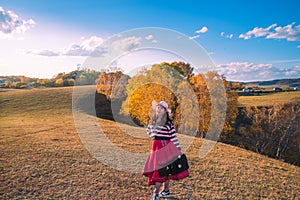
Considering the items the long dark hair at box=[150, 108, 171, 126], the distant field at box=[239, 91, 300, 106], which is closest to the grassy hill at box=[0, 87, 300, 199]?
the long dark hair at box=[150, 108, 171, 126]

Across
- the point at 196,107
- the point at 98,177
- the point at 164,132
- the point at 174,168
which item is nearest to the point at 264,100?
the point at 196,107

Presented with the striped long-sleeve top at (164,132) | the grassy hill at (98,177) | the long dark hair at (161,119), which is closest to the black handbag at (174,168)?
the striped long-sleeve top at (164,132)

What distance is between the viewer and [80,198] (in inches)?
287

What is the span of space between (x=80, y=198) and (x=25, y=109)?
1228 inches

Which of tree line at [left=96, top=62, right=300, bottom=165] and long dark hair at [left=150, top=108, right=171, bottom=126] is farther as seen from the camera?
tree line at [left=96, top=62, right=300, bottom=165]

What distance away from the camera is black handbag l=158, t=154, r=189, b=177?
646 centimetres

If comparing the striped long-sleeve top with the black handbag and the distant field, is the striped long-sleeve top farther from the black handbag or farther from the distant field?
the distant field

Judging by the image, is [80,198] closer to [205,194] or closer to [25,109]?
[205,194]

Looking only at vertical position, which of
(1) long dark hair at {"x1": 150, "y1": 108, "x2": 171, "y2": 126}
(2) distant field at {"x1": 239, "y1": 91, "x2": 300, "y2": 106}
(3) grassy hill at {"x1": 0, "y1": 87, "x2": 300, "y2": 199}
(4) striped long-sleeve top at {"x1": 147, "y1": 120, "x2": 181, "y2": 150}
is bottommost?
(3) grassy hill at {"x1": 0, "y1": 87, "x2": 300, "y2": 199}

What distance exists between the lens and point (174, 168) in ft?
21.3

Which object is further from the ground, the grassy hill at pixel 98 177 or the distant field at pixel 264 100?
the distant field at pixel 264 100

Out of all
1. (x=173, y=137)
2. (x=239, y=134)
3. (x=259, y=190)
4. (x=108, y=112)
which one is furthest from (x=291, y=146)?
(x=173, y=137)

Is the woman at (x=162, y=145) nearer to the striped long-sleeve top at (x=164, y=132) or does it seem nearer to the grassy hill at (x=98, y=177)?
the striped long-sleeve top at (x=164, y=132)

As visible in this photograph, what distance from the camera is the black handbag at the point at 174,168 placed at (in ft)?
21.2
